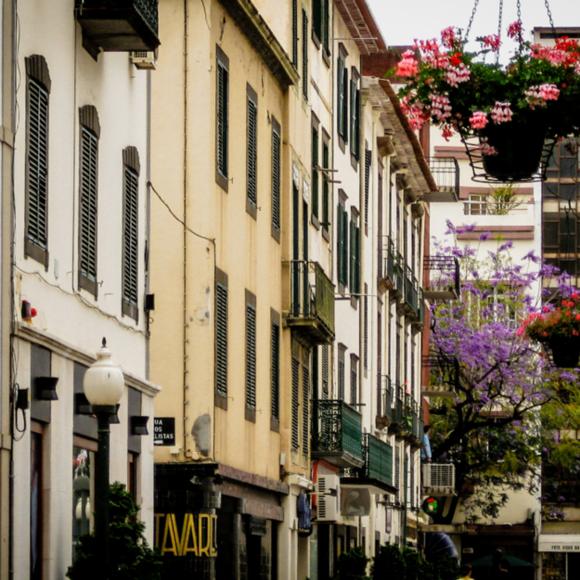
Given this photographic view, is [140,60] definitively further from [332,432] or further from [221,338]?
[332,432]

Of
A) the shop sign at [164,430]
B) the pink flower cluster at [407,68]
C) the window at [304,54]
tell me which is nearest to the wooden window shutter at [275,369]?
the window at [304,54]

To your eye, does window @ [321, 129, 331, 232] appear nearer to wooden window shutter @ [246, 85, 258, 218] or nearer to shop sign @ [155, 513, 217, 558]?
wooden window shutter @ [246, 85, 258, 218]

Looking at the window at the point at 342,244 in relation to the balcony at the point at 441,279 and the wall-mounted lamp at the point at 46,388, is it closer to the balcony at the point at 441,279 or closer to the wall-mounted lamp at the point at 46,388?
the balcony at the point at 441,279

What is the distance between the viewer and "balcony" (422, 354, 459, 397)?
221ft

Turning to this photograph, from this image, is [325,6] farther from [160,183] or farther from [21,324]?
[21,324]

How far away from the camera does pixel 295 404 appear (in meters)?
35.2

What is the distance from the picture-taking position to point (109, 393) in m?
15.5

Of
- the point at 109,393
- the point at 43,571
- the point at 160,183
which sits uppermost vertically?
the point at 160,183

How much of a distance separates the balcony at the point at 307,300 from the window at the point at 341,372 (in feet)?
21.2

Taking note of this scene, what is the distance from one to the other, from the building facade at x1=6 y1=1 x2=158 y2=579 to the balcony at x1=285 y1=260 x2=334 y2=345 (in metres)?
10.5

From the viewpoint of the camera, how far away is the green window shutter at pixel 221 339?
1110 inches

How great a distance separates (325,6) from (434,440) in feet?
117

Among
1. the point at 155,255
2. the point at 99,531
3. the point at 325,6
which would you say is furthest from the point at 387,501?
the point at 99,531

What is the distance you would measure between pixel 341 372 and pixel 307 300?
342 inches
